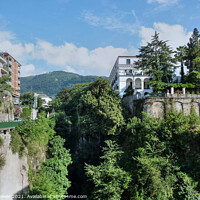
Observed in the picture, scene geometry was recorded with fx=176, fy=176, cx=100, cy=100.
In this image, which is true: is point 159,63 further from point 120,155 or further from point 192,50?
point 120,155

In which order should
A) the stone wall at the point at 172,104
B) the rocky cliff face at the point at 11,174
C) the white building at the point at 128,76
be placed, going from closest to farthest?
the rocky cliff face at the point at 11,174
the stone wall at the point at 172,104
the white building at the point at 128,76

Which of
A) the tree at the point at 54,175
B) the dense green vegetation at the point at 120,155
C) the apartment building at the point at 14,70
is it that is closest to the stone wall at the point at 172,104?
the dense green vegetation at the point at 120,155

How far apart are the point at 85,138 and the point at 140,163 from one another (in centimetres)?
1373

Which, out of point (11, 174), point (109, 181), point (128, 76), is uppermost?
point (128, 76)

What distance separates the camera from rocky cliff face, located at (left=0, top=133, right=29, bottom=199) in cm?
1476

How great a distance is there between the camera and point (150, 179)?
762 inches

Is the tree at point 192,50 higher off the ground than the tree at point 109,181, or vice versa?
the tree at point 192,50

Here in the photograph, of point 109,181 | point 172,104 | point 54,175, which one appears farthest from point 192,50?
point 54,175

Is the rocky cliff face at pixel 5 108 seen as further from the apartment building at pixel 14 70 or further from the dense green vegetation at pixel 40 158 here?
the apartment building at pixel 14 70

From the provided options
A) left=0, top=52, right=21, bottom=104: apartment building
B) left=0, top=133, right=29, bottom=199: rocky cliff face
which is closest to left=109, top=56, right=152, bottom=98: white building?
left=0, top=133, right=29, bottom=199: rocky cliff face

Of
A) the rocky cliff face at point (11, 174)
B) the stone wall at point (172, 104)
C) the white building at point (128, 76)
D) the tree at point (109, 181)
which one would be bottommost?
the tree at point (109, 181)

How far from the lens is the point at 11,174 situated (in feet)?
51.8

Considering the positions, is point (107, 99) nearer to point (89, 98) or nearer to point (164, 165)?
point (89, 98)

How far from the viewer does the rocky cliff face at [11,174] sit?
1476 cm
